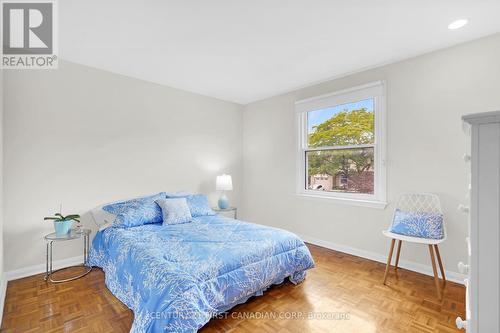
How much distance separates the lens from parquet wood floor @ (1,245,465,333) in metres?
1.79

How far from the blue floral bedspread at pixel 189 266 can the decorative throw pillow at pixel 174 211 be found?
125mm

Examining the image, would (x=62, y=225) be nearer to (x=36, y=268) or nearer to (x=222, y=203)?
(x=36, y=268)

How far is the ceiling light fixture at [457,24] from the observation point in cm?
210

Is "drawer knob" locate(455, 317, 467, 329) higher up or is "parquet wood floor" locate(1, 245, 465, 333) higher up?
"drawer knob" locate(455, 317, 467, 329)

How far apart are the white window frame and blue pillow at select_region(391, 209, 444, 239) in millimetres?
467

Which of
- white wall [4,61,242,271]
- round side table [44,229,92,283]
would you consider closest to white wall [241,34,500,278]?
white wall [4,61,242,271]

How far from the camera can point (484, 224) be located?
88 centimetres

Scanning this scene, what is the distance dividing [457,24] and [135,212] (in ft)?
A: 12.2

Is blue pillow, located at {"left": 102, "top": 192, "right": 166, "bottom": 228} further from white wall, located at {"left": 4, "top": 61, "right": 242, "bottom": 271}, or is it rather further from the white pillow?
white wall, located at {"left": 4, "top": 61, "right": 242, "bottom": 271}

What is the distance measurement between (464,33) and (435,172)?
1.37m

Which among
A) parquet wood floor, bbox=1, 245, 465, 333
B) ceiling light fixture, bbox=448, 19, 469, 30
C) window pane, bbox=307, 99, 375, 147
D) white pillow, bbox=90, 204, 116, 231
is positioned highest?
ceiling light fixture, bbox=448, 19, 469, 30

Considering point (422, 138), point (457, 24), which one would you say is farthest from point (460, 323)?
point (457, 24)

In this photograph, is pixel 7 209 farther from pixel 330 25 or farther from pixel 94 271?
pixel 330 25

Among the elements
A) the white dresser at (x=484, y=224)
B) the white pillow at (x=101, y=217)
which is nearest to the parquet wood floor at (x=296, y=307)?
the white pillow at (x=101, y=217)
